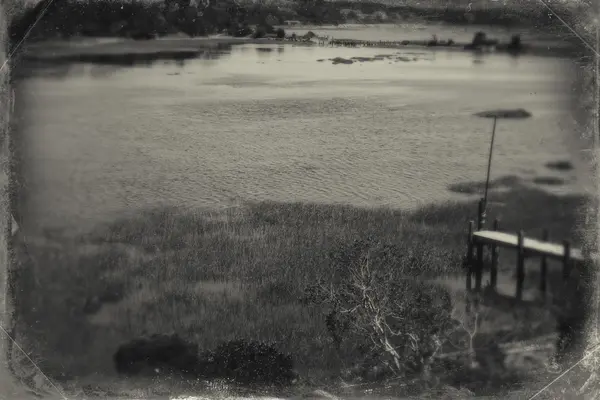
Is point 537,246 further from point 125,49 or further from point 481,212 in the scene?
point 125,49

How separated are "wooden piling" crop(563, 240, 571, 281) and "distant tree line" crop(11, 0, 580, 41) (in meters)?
1.10

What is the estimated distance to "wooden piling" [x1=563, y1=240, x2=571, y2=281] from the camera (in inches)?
151

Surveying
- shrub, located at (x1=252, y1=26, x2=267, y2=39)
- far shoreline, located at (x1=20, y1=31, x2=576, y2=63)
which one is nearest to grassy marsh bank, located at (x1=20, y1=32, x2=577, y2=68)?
far shoreline, located at (x1=20, y1=31, x2=576, y2=63)

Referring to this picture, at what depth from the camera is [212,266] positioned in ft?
12.6

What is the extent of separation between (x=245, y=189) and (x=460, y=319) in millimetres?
1253

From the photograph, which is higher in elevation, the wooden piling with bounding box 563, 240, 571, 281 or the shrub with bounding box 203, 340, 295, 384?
the wooden piling with bounding box 563, 240, 571, 281

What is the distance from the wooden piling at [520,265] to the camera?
384 cm

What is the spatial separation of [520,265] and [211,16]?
78.5 inches

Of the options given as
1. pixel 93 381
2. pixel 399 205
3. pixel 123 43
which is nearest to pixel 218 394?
pixel 93 381

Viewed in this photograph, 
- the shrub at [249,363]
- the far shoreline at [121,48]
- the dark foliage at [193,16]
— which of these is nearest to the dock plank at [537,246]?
the far shoreline at [121,48]

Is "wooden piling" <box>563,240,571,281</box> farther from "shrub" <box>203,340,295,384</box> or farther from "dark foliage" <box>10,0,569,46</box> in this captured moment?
"shrub" <box>203,340,295,384</box>

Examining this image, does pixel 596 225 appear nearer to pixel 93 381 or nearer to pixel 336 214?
pixel 336 214

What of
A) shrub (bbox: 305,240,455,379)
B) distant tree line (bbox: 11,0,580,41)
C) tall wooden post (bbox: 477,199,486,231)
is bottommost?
shrub (bbox: 305,240,455,379)

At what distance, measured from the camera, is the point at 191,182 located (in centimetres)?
387
